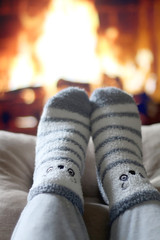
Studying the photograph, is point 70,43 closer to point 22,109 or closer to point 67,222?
point 22,109

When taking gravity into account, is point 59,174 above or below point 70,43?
below

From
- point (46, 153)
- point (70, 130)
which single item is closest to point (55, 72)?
point (70, 130)

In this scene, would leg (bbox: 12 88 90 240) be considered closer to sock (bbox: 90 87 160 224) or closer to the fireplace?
sock (bbox: 90 87 160 224)

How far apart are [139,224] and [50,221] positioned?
144 millimetres

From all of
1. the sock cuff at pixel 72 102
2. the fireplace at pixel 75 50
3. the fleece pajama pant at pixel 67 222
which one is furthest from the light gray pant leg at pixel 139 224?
the fireplace at pixel 75 50

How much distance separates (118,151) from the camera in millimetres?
806

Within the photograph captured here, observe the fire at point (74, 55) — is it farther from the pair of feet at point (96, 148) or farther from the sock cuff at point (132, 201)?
the sock cuff at point (132, 201)

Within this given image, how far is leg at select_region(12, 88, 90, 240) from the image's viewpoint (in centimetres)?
54

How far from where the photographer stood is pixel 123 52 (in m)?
1.66

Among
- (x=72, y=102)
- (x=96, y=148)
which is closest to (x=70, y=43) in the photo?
(x=72, y=102)

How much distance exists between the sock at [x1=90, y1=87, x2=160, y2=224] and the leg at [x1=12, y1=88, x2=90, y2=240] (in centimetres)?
4

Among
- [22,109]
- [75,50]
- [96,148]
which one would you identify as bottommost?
[22,109]

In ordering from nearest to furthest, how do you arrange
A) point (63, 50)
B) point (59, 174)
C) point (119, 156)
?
point (59, 174) < point (119, 156) < point (63, 50)

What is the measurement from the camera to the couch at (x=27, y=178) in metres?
0.66
